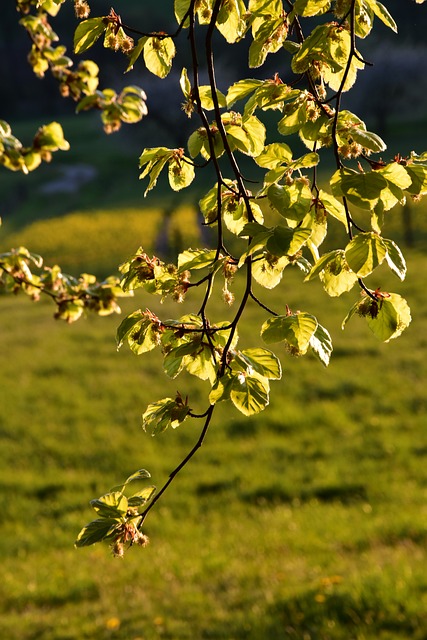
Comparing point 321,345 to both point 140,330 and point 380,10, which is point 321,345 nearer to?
point 140,330

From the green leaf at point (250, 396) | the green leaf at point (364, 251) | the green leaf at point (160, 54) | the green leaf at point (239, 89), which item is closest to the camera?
the green leaf at point (364, 251)

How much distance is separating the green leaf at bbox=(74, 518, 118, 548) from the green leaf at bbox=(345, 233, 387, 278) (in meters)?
1.03

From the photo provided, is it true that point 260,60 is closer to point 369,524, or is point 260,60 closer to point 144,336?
point 144,336

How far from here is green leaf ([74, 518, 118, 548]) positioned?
2.04 m

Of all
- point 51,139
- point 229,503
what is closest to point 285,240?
point 51,139

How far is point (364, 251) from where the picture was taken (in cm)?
190

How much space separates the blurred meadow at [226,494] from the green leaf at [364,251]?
3554 mm

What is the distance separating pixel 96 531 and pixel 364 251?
112cm

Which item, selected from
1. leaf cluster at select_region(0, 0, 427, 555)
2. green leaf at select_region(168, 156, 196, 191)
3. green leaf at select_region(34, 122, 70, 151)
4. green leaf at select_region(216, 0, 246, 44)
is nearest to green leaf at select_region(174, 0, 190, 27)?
leaf cluster at select_region(0, 0, 427, 555)

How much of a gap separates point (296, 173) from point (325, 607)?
5657 millimetres

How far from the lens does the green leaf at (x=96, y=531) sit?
2.04 meters

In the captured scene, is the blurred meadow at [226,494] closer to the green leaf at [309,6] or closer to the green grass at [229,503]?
the green grass at [229,503]

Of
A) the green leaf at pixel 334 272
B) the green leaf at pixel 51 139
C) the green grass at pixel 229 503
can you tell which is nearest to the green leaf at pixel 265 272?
the green leaf at pixel 334 272

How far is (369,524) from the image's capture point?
9.55m
